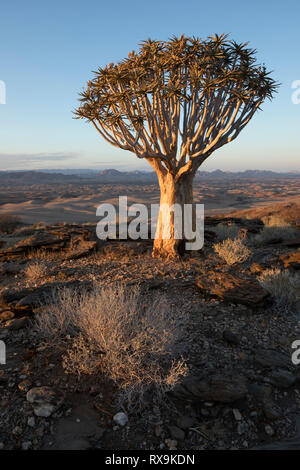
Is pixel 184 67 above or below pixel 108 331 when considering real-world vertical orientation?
above

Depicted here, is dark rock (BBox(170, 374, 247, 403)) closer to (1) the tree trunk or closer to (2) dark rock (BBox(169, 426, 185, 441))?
(2) dark rock (BBox(169, 426, 185, 441))

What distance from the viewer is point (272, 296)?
4.48m

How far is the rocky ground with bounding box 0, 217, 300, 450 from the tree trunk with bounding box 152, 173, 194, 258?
1548mm

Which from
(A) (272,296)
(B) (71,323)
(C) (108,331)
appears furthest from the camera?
(A) (272,296)

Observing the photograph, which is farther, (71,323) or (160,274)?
(160,274)

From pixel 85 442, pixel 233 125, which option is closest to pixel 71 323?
pixel 85 442

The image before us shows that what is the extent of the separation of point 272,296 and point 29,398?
361 centimetres

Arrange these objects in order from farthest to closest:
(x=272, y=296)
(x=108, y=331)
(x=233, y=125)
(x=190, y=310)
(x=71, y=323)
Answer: (x=233, y=125) < (x=272, y=296) < (x=190, y=310) < (x=71, y=323) < (x=108, y=331)

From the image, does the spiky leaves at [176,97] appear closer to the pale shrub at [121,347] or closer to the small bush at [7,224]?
the pale shrub at [121,347]

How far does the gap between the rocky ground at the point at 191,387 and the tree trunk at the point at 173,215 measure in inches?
60.9

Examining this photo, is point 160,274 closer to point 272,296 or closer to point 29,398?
point 272,296

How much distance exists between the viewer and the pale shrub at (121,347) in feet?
8.70

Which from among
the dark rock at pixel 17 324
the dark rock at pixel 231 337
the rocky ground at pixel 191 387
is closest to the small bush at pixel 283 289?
the rocky ground at pixel 191 387
